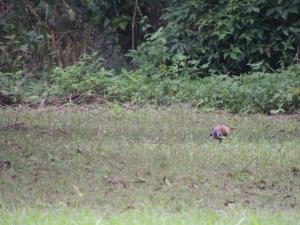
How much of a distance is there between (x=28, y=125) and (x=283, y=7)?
5.34 m

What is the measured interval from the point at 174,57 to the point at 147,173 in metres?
6.32

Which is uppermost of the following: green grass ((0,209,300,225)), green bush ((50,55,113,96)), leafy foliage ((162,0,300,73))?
green grass ((0,209,300,225))

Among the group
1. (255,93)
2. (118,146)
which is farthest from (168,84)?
(118,146)

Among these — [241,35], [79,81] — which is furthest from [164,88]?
[241,35]

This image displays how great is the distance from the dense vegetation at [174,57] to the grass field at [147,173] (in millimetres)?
1680

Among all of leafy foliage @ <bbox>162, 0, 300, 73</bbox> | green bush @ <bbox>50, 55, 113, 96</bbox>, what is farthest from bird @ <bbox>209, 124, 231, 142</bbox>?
leafy foliage @ <bbox>162, 0, 300, 73</bbox>

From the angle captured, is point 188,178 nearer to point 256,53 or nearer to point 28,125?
point 28,125

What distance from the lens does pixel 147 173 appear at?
633cm

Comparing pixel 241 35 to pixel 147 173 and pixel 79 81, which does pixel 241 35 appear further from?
pixel 147 173

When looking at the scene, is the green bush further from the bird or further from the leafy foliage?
the bird

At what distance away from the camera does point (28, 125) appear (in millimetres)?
8945

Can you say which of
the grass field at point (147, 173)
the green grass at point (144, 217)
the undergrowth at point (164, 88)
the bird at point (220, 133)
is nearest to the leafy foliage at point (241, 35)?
the undergrowth at point (164, 88)

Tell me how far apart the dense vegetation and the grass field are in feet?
5.51

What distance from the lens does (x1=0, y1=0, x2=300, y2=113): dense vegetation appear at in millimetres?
10984
